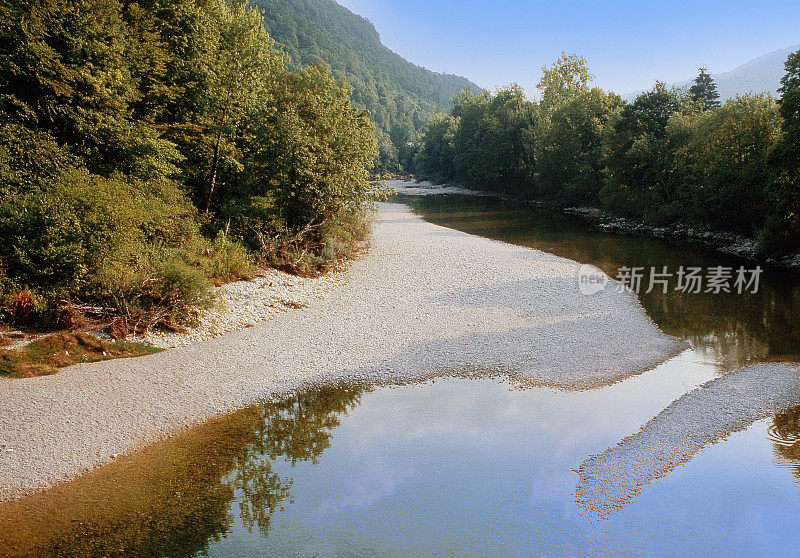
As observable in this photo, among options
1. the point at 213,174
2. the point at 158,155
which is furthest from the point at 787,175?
the point at 158,155

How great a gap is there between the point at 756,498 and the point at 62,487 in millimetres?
12899

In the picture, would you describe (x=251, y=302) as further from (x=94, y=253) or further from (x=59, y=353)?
(x=59, y=353)

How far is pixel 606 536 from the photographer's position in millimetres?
9133

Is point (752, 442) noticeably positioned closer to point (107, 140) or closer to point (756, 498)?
point (756, 498)

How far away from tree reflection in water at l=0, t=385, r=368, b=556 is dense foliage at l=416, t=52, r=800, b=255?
94.6 ft

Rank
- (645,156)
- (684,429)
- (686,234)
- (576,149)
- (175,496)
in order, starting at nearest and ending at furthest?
(175,496) < (684,429) < (686,234) < (645,156) < (576,149)

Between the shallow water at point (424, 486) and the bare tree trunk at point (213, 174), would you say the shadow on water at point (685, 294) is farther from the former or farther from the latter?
the bare tree trunk at point (213, 174)

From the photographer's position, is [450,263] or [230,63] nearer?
[230,63]

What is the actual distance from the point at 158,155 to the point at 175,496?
14791 mm

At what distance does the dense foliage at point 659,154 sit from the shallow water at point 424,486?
70.7 ft

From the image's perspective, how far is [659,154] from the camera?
4394 centimetres

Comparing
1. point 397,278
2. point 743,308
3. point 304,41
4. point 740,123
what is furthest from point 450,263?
point 304,41

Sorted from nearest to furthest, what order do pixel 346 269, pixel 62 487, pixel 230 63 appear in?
1. pixel 62 487
2. pixel 230 63
3. pixel 346 269

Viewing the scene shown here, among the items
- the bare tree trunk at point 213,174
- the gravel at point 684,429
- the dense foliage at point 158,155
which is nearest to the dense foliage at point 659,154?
the gravel at point 684,429
